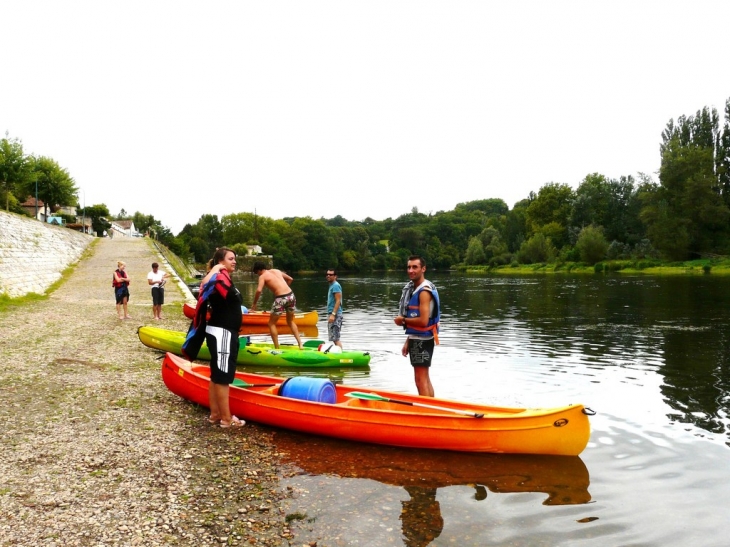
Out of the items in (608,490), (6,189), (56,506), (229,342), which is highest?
(6,189)

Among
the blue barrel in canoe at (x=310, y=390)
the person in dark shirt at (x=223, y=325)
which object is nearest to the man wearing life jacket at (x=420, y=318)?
the blue barrel in canoe at (x=310, y=390)

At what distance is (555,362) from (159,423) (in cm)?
972

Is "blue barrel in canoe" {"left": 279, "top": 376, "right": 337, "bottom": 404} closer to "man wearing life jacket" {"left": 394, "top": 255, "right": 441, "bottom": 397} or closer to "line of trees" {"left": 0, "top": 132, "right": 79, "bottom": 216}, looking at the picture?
"man wearing life jacket" {"left": 394, "top": 255, "right": 441, "bottom": 397}

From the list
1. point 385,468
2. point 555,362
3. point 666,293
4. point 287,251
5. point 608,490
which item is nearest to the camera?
point 608,490

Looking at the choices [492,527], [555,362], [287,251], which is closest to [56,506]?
[492,527]

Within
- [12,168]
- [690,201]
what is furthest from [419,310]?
[690,201]

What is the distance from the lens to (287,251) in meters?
128

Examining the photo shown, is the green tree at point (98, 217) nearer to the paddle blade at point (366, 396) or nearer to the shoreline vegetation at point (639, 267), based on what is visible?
the shoreline vegetation at point (639, 267)

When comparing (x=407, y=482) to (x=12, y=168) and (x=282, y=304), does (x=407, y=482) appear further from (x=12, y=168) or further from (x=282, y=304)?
(x=12, y=168)

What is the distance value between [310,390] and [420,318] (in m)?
1.89

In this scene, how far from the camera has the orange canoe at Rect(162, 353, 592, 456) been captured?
6.77 metres

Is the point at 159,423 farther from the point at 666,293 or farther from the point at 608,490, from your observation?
the point at 666,293

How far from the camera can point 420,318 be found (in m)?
7.86

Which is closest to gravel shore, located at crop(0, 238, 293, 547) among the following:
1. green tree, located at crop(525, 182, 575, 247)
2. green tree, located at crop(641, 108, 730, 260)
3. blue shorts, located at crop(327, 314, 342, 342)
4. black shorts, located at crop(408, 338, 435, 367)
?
black shorts, located at crop(408, 338, 435, 367)
